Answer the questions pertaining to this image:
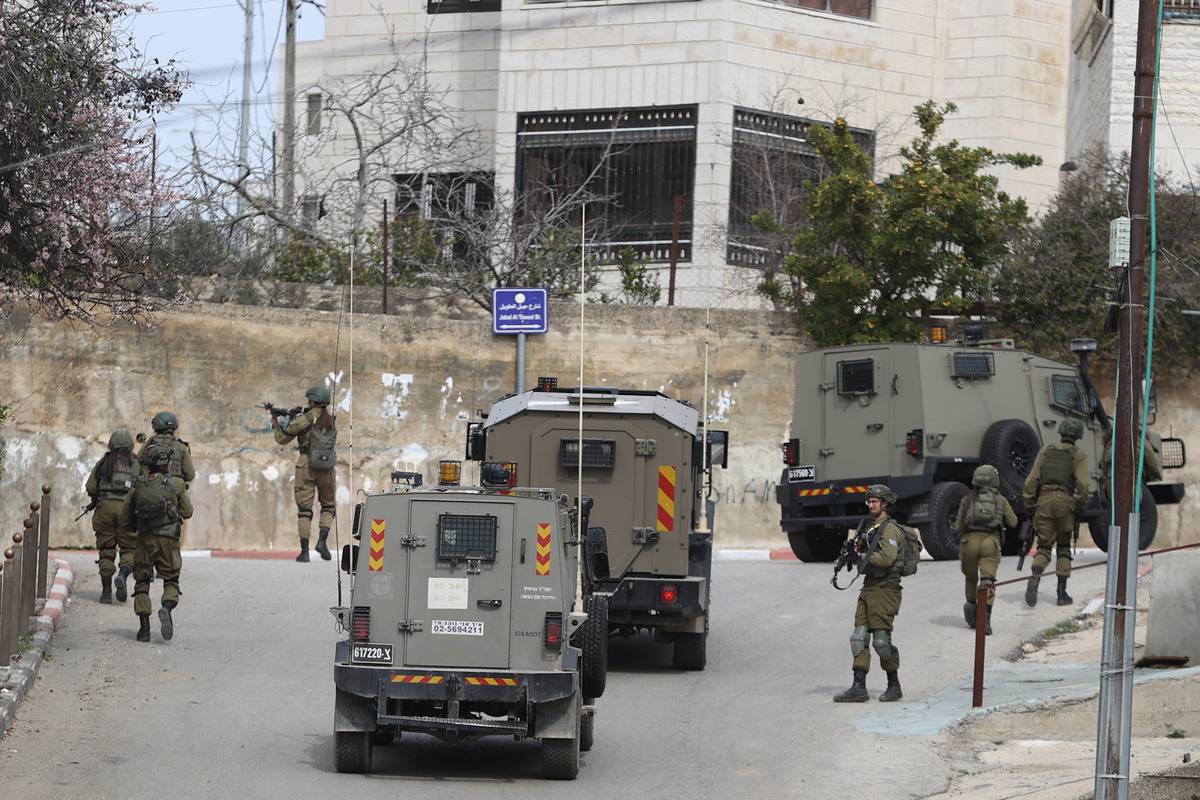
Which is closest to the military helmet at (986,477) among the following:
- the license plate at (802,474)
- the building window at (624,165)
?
the license plate at (802,474)

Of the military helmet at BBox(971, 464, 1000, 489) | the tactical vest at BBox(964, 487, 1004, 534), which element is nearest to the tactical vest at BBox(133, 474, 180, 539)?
the military helmet at BBox(971, 464, 1000, 489)

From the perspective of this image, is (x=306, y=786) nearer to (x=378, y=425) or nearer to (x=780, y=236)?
(x=378, y=425)

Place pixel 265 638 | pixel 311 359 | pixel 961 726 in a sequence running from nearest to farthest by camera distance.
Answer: pixel 961 726, pixel 265 638, pixel 311 359

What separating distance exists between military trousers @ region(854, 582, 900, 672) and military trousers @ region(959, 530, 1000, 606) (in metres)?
2.76

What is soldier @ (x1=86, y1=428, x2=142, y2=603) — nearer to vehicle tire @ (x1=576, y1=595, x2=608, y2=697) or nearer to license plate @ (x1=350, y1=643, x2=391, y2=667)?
vehicle tire @ (x1=576, y1=595, x2=608, y2=697)

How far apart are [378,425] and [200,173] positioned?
214 inches

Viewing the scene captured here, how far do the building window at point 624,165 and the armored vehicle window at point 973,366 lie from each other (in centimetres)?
1141

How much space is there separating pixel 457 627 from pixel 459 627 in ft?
0.05

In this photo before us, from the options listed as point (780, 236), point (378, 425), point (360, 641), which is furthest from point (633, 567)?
point (780, 236)

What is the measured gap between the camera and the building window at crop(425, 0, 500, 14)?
117ft

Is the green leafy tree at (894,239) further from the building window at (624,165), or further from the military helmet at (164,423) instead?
the military helmet at (164,423)

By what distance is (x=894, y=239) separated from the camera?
83.9 feet

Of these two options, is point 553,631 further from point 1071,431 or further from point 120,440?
point 1071,431

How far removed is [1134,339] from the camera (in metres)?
12.4
